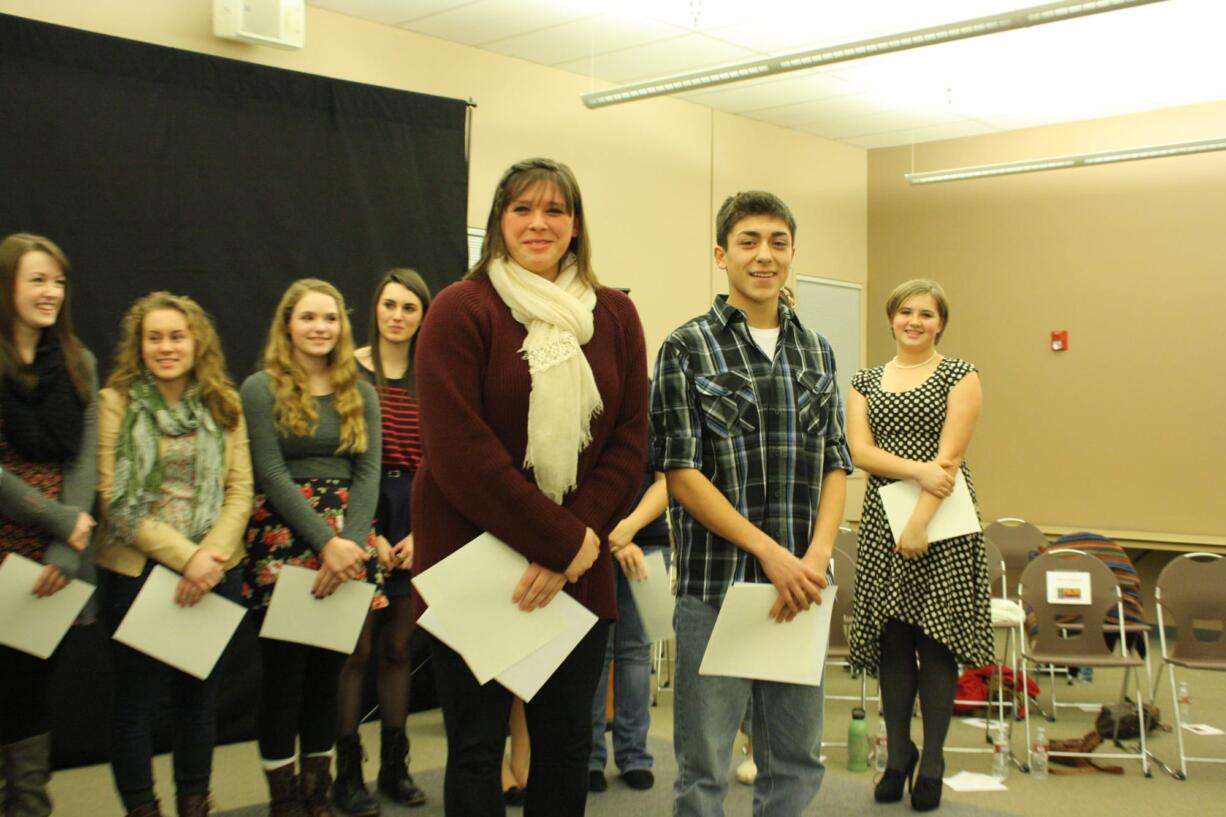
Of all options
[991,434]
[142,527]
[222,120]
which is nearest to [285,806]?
[142,527]

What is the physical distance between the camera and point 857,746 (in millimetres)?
4207

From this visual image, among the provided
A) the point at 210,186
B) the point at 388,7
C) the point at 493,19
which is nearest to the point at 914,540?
the point at 210,186

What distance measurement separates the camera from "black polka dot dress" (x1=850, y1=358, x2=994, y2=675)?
356 cm

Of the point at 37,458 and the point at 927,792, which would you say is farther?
the point at 927,792

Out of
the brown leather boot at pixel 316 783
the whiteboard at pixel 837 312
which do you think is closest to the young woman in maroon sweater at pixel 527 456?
the brown leather boot at pixel 316 783

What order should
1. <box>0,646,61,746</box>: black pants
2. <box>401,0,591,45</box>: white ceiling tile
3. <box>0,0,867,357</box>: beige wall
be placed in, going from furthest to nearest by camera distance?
<box>401,0,591,45</box>: white ceiling tile → <box>0,0,867,357</box>: beige wall → <box>0,646,61,746</box>: black pants

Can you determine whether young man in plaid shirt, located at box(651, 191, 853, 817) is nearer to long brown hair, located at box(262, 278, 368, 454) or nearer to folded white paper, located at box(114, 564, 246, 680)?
long brown hair, located at box(262, 278, 368, 454)

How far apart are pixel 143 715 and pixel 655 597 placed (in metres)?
1.55

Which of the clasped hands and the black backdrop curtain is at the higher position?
the black backdrop curtain

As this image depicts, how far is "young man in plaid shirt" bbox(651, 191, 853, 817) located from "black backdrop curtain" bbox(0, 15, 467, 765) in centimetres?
223

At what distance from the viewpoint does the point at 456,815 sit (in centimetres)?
196

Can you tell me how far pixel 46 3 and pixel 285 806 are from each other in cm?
330

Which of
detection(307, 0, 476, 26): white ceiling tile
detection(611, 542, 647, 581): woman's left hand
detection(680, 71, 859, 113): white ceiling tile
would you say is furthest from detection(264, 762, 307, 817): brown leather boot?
detection(680, 71, 859, 113): white ceiling tile

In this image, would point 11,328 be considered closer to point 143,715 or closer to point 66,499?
point 66,499
